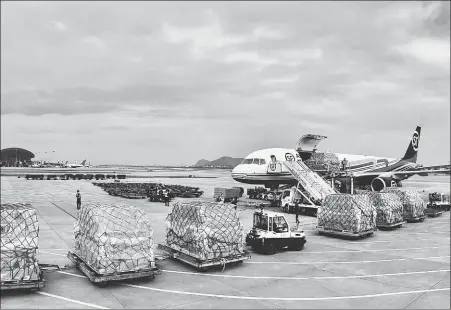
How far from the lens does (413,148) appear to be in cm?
5850

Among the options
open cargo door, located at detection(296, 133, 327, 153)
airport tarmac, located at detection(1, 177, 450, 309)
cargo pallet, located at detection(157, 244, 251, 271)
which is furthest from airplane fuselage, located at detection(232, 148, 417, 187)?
cargo pallet, located at detection(157, 244, 251, 271)

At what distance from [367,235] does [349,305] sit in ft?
43.7

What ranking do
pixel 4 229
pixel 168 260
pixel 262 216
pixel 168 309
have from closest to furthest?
pixel 168 309, pixel 4 229, pixel 168 260, pixel 262 216

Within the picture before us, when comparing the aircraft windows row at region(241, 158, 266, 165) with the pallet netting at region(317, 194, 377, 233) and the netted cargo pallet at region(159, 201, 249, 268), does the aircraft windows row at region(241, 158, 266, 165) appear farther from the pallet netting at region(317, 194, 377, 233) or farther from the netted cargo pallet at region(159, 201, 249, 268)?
the netted cargo pallet at region(159, 201, 249, 268)

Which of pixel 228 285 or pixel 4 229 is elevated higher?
pixel 4 229

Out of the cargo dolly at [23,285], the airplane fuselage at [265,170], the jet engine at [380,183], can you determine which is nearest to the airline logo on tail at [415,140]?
the jet engine at [380,183]

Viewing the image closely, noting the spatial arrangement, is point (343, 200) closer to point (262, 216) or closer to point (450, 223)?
point (262, 216)

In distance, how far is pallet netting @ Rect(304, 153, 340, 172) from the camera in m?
44.7

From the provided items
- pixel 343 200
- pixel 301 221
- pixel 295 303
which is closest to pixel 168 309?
pixel 295 303

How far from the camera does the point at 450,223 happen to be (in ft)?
101

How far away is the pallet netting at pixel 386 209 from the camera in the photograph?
88.3 feet

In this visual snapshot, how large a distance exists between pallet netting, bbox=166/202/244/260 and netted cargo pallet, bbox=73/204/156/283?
219 cm

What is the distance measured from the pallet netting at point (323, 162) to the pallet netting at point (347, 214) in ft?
61.7

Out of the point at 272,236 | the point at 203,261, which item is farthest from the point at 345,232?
the point at 203,261
